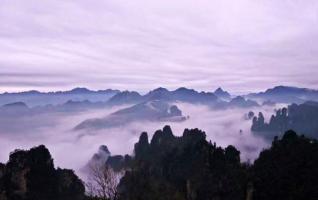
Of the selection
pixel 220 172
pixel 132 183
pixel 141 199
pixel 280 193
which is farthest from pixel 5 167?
pixel 280 193

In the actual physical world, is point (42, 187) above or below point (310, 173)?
below

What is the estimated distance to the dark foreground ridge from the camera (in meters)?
72.2

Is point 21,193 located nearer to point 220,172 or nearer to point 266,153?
point 220,172

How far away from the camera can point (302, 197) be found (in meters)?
67.4

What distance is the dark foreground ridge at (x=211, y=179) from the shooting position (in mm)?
72250

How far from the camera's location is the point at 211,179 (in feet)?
285

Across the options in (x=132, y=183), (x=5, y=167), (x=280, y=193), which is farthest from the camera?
(x=5, y=167)

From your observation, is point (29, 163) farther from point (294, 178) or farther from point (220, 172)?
point (294, 178)

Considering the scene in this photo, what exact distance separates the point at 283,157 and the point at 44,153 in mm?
46512

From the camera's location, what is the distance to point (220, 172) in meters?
90.1

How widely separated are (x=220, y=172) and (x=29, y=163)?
1470 inches

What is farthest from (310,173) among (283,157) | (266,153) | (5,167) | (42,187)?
(5,167)

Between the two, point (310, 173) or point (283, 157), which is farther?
point (283, 157)

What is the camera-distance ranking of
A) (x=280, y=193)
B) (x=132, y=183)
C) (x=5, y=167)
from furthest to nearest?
(x=5, y=167), (x=132, y=183), (x=280, y=193)
